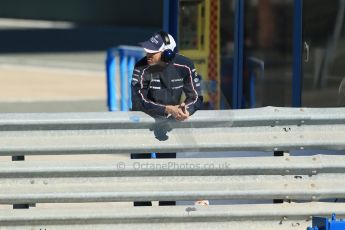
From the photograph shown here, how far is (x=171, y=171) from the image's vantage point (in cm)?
633

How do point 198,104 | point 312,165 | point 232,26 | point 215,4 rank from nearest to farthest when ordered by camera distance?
point 312,165, point 198,104, point 232,26, point 215,4

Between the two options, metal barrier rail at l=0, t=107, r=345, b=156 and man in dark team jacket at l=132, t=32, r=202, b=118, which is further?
man in dark team jacket at l=132, t=32, r=202, b=118

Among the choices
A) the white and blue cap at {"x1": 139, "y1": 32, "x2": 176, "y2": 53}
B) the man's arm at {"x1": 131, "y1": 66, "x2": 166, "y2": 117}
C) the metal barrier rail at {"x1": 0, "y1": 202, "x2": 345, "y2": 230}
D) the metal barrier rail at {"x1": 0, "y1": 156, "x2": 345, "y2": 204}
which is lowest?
the metal barrier rail at {"x1": 0, "y1": 202, "x2": 345, "y2": 230}

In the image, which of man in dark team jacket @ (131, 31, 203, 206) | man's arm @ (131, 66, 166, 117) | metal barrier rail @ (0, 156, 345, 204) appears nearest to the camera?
metal barrier rail @ (0, 156, 345, 204)

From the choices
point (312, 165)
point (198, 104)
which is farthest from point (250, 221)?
point (198, 104)

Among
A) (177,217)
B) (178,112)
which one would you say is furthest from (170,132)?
(177,217)

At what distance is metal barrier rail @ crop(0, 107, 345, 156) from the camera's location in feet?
20.7

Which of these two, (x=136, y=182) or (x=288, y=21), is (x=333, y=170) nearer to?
(x=136, y=182)

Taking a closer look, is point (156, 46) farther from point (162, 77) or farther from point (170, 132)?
point (170, 132)

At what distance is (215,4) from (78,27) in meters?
18.1

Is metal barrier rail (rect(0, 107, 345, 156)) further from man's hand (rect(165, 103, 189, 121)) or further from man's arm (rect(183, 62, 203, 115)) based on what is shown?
man's arm (rect(183, 62, 203, 115))

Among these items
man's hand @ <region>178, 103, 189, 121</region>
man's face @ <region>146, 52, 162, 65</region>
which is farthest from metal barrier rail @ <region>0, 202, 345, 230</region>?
man's face @ <region>146, 52, 162, 65</region>

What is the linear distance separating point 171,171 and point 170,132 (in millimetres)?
261

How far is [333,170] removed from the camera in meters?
6.36
